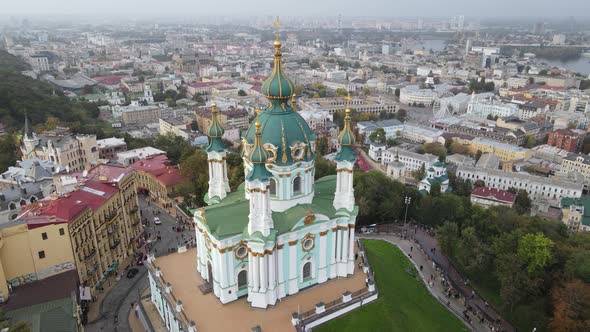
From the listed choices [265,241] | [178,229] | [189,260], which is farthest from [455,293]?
[178,229]

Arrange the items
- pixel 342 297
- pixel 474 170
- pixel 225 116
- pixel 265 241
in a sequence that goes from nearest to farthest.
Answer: pixel 265 241 < pixel 342 297 < pixel 474 170 < pixel 225 116

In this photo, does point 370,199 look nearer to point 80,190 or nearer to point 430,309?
point 430,309

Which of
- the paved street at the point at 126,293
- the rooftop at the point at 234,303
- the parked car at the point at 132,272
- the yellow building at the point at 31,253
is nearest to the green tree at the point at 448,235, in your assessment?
the rooftop at the point at 234,303

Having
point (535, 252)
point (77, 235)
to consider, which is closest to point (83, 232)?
point (77, 235)

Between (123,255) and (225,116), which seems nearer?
(123,255)

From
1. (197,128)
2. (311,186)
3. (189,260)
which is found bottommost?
(197,128)
